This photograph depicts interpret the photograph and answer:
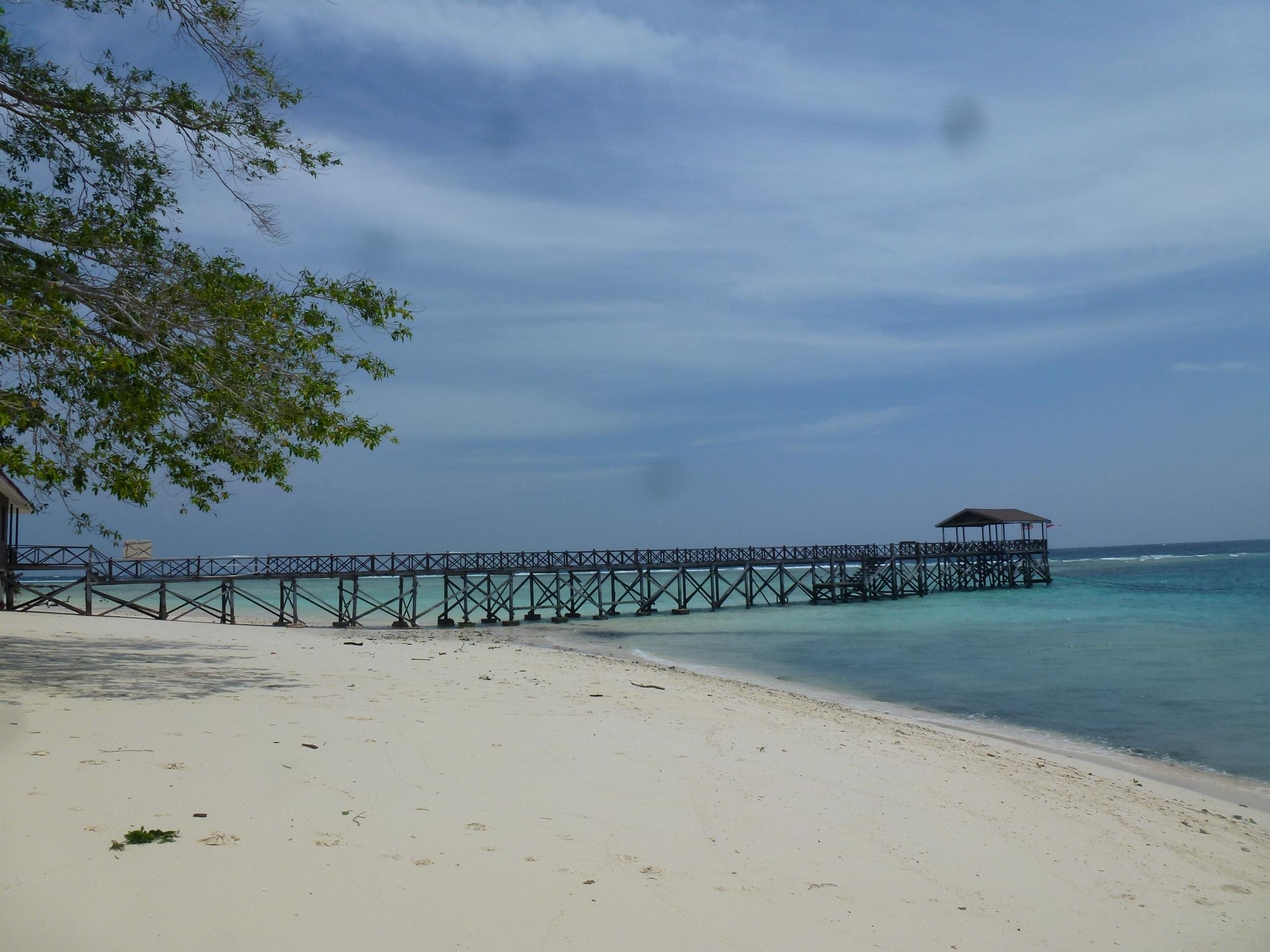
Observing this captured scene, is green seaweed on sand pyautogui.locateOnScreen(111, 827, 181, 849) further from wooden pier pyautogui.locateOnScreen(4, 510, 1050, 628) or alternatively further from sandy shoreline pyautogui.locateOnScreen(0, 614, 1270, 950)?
wooden pier pyautogui.locateOnScreen(4, 510, 1050, 628)

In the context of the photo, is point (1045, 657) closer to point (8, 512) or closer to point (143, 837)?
point (143, 837)

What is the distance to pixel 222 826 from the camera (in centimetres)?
455

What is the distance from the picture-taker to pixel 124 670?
1004cm

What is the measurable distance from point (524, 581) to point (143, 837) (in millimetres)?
34682

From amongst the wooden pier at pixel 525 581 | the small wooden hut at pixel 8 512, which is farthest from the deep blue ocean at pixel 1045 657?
the small wooden hut at pixel 8 512

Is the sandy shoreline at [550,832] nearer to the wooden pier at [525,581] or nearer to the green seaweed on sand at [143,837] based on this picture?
the green seaweed on sand at [143,837]

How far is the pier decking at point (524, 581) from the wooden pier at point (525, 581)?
0.27 ft

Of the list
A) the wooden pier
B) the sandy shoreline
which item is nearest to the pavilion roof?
the wooden pier

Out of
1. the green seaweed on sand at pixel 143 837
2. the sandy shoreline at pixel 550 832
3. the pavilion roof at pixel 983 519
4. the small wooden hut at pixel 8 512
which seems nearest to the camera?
the sandy shoreline at pixel 550 832

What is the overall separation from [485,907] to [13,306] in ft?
24.8

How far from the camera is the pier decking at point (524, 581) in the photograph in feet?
87.9

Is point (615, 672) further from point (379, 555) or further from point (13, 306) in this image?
point (379, 555)

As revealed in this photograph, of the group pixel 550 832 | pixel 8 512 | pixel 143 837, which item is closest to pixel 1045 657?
pixel 550 832

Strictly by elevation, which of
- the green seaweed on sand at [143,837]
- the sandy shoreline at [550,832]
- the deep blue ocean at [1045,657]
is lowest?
the deep blue ocean at [1045,657]
